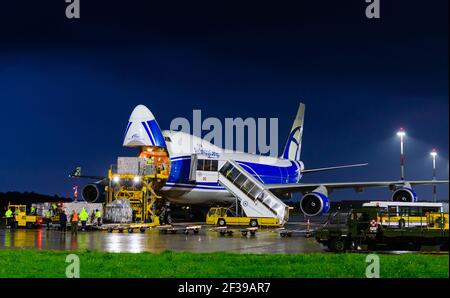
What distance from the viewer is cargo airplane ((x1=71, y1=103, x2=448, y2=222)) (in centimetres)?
3631

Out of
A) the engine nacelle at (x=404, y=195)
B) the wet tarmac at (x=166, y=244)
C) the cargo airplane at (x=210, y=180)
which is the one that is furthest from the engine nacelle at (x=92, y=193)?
the engine nacelle at (x=404, y=195)

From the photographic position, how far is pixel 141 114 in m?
38.0

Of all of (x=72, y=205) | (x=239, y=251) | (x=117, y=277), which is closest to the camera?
(x=117, y=277)

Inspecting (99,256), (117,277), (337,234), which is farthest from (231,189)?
(117,277)

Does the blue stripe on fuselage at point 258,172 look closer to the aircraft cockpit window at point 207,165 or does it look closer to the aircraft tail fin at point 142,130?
the aircraft cockpit window at point 207,165

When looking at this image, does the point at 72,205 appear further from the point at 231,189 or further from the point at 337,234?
the point at 337,234

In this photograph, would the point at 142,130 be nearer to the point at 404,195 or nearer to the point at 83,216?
the point at 83,216

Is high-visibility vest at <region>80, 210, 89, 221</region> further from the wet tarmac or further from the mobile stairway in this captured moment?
the mobile stairway

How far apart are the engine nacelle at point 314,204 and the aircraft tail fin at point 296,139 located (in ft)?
57.5

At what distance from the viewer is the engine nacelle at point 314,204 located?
39.5m

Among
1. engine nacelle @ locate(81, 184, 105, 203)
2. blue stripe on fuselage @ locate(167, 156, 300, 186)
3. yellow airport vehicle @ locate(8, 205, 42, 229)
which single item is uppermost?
blue stripe on fuselage @ locate(167, 156, 300, 186)

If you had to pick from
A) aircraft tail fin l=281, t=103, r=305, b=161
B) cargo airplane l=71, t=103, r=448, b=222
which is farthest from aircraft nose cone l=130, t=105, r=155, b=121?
aircraft tail fin l=281, t=103, r=305, b=161
